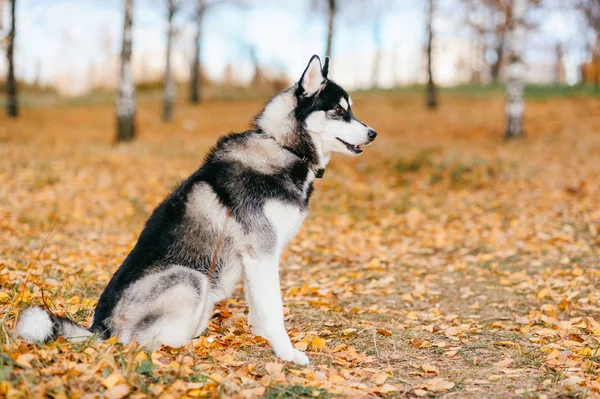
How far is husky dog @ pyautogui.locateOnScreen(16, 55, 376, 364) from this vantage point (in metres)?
4.30

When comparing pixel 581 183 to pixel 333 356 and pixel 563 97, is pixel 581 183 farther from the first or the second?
pixel 563 97

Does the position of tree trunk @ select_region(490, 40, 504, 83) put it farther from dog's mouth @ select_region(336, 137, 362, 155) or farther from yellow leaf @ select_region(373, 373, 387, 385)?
yellow leaf @ select_region(373, 373, 387, 385)

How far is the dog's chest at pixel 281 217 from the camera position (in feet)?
14.9

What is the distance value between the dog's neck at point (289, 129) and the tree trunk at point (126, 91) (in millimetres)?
13499

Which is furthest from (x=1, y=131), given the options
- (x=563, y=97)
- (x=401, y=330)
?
(x=563, y=97)

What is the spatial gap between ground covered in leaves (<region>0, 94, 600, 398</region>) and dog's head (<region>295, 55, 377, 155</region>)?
189 centimetres

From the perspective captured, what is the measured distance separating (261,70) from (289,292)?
21874 millimetres

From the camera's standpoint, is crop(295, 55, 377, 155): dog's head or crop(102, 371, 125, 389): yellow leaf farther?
crop(295, 55, 377, 155): dog's head

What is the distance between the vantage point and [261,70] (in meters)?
27.1

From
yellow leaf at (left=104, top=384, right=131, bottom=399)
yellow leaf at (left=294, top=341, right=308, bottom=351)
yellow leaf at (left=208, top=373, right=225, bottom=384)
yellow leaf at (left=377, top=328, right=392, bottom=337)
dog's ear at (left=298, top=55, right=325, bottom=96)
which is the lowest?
yellow leaf at (left=377, top=328, right=392, bottom=337)

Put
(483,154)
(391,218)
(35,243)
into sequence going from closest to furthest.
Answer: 1. (35,243)
2. (391,218)
3. (483,154)

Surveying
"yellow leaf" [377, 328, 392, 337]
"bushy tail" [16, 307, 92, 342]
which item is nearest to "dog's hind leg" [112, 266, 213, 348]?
"bushy tail" [16, 307, 92, 342]

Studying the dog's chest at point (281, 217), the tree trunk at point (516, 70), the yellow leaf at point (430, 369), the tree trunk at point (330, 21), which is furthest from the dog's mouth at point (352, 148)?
the tree trunk at point (330, 21)

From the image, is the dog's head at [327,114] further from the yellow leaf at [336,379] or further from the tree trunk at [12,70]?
the tree trunk at [12,70]
